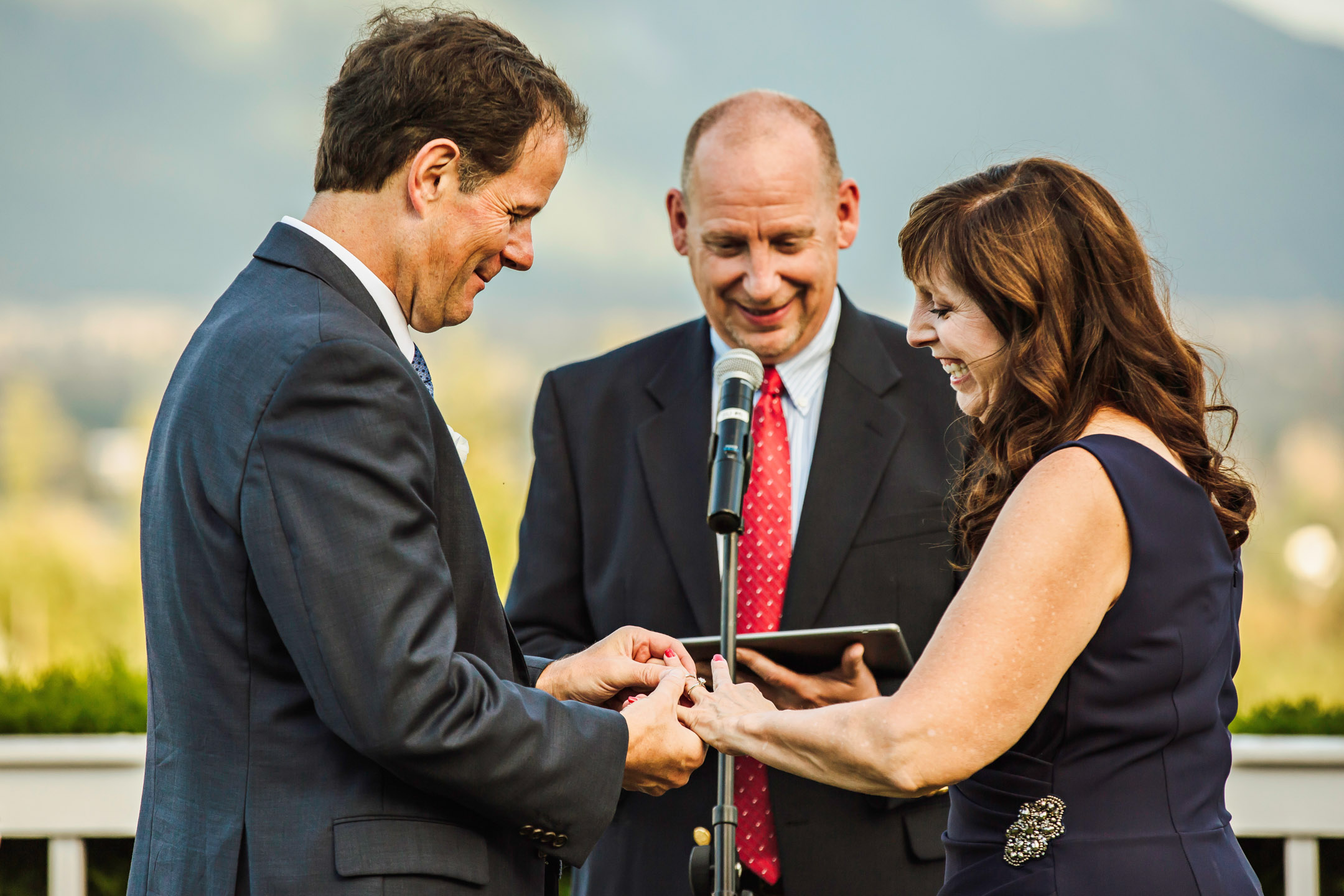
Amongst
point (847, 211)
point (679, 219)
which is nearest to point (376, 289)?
point (679, 219)

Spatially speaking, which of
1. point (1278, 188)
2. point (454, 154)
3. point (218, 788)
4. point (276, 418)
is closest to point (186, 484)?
point (276, 418)

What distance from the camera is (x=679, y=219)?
9.93 ft

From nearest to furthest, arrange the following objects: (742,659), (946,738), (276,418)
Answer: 1. (276,418)
2. (946,738)
3. (742,659)

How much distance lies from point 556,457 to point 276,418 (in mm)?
1311

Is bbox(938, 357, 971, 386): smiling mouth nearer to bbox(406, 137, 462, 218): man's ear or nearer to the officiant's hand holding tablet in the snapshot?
the officiant's hand holding tablet

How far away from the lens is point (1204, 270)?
17.0 ft

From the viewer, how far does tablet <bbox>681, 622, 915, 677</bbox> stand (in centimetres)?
203

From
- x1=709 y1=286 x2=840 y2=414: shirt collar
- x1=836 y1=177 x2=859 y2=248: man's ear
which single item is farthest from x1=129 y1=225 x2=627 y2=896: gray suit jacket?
x1=836 y1=177 x2=859 y2=248: man's ear

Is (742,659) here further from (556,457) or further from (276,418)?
(276,418)

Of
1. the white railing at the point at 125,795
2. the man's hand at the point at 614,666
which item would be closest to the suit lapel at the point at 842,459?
the man's hand at the point at 614,666

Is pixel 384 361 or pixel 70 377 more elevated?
pixel 70 377

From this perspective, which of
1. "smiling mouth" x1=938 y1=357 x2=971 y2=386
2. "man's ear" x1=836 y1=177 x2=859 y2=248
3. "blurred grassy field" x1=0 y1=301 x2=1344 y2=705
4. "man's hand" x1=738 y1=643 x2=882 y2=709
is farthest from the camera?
"blurred grassy field" x1=0 y1=301 x2=1344 y2=705

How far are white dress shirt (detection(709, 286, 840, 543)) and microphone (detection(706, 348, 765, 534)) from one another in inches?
25.8

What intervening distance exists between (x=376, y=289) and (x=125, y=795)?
7.84ft
